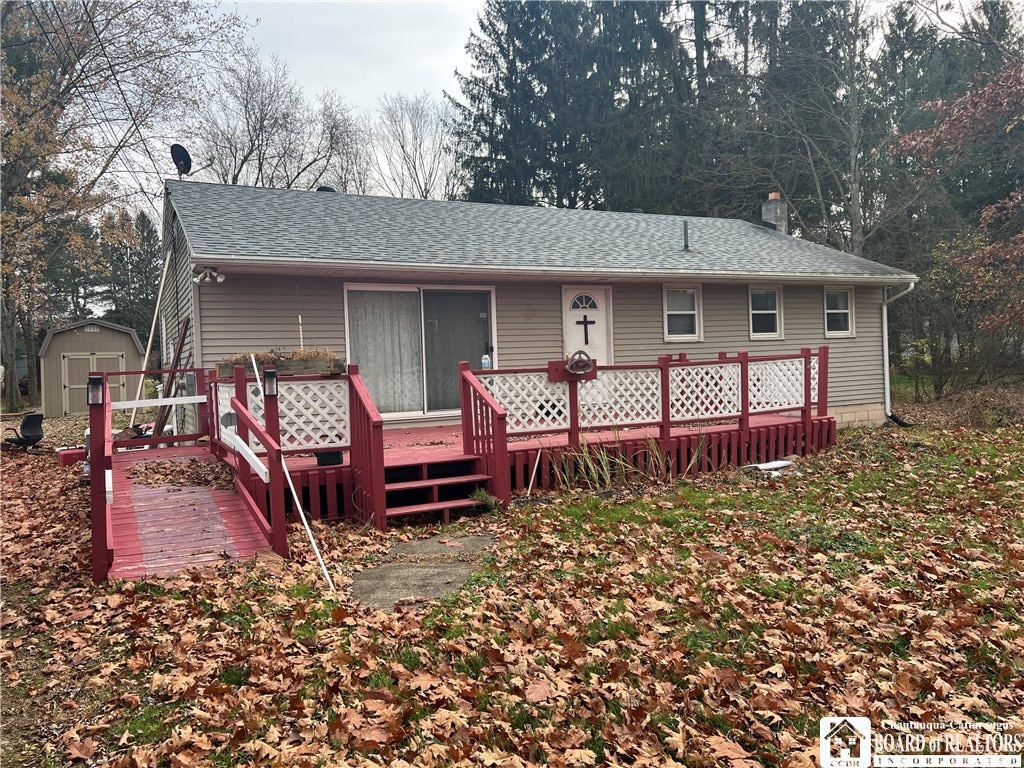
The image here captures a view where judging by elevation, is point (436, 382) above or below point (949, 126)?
below

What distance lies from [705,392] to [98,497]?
675cm

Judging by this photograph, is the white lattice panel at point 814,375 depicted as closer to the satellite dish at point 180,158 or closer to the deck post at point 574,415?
the deck post at point 574,415

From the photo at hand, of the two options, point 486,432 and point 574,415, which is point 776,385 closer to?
point 574,415

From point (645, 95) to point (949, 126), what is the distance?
46.9 ft

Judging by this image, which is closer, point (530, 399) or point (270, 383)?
point (270, 383)

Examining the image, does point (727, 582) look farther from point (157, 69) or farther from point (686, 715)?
point (157, 69)

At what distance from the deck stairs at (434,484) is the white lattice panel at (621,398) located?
61.8 inches

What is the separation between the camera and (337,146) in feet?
96.2

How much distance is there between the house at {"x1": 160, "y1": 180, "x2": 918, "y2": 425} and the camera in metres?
9.51

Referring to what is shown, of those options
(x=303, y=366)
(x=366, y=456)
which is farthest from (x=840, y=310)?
(x=366, y=456)

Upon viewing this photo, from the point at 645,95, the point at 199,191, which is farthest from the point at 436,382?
the point at 645,95

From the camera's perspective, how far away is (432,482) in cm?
690

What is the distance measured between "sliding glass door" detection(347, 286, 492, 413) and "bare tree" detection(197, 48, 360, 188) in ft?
66.8

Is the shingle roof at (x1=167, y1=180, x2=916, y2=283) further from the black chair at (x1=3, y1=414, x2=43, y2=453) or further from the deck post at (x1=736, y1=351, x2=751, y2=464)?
the black chair at (x1=3, y1=414, x2=43, y2=453)
